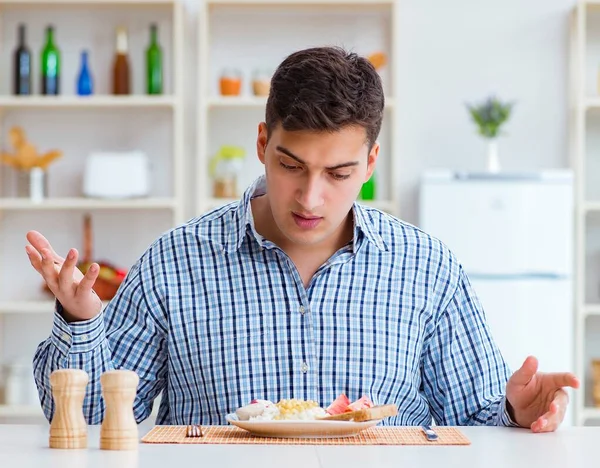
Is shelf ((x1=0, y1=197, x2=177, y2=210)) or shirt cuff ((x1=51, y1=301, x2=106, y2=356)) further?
shelf ((x1=0, y1=197, x2=177, y2=210))

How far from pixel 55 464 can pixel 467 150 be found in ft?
12.3

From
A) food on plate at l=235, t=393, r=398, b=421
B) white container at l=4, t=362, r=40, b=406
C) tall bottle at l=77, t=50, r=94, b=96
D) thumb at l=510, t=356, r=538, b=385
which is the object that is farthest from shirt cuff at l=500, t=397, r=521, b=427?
tall bottle at l=77, t=50, r=94, b=96

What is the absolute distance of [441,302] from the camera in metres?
2.03

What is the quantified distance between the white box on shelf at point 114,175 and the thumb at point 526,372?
123 inches

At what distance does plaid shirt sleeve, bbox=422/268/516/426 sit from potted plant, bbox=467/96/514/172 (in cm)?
257

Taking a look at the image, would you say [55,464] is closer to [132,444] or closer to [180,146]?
[132,444]

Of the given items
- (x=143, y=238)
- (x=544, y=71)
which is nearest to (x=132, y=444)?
(x=143, y=238)

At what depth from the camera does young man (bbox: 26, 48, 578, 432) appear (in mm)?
1850

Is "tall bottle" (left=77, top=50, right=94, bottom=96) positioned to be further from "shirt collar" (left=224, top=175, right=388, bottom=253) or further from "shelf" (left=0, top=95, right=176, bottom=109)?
"shirt collar" (left=224, top=175, right=388, bottom=253)

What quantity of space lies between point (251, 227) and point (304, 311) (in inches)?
7.8

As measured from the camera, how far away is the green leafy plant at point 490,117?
4.52 meters

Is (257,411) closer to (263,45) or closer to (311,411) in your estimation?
(311,411)

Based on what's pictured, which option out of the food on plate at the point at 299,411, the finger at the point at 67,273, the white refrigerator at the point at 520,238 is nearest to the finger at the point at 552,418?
the food on plate at the point at 299,411

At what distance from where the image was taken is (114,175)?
4574 mm
